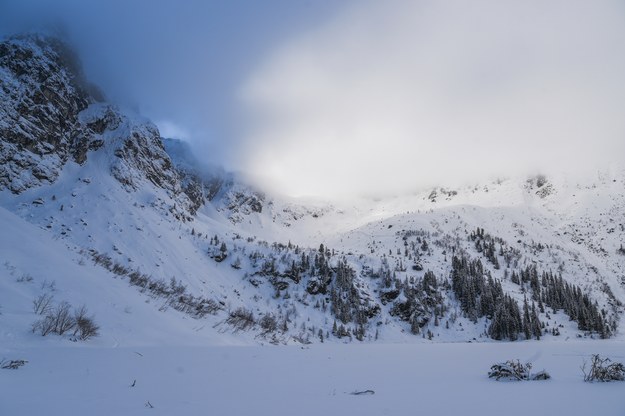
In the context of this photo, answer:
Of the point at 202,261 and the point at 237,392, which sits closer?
the point at 237,392

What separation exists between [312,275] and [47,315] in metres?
70.7

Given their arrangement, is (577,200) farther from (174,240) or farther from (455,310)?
(174,240)

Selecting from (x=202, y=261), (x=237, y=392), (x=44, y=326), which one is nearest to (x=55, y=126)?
(x=202, y=261)

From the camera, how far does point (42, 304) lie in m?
9.74

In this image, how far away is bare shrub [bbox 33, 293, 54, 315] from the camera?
915 centimetres

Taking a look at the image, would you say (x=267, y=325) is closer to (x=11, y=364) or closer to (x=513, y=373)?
(x=513, y=373)

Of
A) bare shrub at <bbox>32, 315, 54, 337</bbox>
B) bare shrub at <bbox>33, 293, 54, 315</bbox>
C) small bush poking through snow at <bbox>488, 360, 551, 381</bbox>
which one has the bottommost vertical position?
bare shrub at <bbox>32, 315, 54, 337</bbox>

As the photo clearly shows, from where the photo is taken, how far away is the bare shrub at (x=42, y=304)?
360 inches

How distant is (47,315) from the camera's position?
28.9 ft

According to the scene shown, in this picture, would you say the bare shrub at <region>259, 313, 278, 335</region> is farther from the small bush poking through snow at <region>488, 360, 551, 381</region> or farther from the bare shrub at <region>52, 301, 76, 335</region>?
the small bush poking through snow at <region>488, 360, 551, 381</region>

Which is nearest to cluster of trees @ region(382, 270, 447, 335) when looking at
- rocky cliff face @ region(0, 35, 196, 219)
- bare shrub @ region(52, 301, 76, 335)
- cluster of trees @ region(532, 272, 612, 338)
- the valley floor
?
cluster of trees @ region(532, 272, 612, 338)

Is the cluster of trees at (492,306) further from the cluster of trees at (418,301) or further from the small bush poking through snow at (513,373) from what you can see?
the small bush poking through snow at (513,373)

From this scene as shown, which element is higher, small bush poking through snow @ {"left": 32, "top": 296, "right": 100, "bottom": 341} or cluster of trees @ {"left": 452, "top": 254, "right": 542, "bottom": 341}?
cluster of trees @ {"left": 452, "top": 254, "right": 542, "bottom": 341}

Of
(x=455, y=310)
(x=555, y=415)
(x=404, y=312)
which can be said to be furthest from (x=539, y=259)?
(x=555, y=415)
